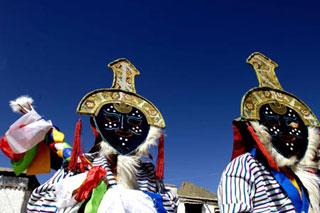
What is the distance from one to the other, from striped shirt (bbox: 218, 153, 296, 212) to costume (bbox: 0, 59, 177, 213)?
575mm

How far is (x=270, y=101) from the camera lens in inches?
146

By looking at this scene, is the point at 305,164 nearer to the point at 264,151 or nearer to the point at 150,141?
the point at 264,151

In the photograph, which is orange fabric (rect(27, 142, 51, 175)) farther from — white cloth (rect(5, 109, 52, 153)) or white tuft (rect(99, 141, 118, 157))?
white tuft (rect(99, 141, 118, 157))

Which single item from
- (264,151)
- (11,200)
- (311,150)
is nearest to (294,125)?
(311,150)

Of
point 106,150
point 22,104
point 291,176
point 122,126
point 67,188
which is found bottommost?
point 67,188

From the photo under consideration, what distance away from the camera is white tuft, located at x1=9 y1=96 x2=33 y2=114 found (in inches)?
136

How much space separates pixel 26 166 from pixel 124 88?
1.14 m

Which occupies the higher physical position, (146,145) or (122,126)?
(122,126)

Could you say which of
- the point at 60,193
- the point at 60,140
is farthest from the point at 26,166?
the point at 60,193

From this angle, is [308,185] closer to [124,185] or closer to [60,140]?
[124,185]

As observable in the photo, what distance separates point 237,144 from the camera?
136 inches

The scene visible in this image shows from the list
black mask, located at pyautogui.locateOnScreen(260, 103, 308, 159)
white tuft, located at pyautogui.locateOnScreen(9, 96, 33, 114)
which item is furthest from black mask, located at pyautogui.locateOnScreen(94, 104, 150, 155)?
black mask, located at pyautogui.locateOnScreen(260, 103, 308, 159)

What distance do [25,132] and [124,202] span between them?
1.06m

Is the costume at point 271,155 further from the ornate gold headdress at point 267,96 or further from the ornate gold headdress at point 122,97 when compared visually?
the ornate gold headdress at point 122,97
